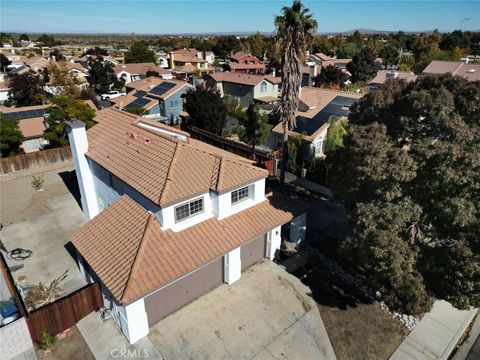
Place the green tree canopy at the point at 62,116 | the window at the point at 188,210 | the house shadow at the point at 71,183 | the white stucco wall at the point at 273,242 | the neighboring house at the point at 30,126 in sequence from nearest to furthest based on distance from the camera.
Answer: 1. the window at the point at 188,210
2. the white stucco wall at the point at 273,242
3. the house shadow at the point at 71,183
4. the green tree canopy at the point at 62,116
5. the neighboring house at the point at 30,126

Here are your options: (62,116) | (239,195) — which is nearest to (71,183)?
(62,116)

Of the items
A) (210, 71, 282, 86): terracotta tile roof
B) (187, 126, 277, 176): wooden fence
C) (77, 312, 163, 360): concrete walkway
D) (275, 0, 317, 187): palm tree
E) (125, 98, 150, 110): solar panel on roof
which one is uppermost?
(275, 0, 317, 187): palm tree

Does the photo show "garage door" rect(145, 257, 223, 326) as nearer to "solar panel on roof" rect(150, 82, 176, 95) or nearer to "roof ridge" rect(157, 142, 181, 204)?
"roof ridge" rect(157, 142, 181, 204)

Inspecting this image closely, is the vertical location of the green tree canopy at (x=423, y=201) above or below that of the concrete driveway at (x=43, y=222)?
above

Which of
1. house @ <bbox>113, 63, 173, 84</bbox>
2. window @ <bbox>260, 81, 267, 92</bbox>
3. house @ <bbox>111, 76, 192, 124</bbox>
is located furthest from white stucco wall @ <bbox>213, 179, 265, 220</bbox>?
house @ <bbox>113, 63, 173, 84</bbox>

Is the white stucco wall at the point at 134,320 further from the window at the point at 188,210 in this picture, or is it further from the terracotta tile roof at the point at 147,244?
the window at the point at 188,210

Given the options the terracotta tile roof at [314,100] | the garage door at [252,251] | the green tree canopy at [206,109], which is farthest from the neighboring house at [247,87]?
the garage door at [252,251]
